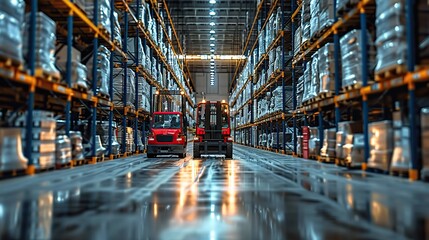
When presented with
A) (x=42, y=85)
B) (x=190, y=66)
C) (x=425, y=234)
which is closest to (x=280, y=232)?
(x=425, y=234)

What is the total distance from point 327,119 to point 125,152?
281 inches

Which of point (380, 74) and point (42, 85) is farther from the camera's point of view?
point (42, 85)

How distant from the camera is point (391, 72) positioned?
6.33m

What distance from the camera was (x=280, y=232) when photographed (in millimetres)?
3047

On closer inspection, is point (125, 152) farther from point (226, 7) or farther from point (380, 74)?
point (226, 7)

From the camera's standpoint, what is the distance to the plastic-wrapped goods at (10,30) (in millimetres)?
5801

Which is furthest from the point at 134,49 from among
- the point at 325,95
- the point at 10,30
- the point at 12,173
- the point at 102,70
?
the point at 12,173

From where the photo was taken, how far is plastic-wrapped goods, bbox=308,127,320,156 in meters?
10.7

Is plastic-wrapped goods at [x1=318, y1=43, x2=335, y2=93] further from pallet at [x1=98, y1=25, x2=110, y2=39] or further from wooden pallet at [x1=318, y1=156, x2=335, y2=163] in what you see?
pallet at [x1=98, y1=25, x2=110, y2=39]

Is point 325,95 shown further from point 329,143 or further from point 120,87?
point 120,87

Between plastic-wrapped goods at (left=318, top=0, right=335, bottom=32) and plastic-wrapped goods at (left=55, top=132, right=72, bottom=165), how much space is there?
6.84 meters

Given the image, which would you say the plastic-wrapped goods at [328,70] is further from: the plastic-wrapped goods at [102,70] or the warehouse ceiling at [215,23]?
the warehouse ceiling at [215,23]

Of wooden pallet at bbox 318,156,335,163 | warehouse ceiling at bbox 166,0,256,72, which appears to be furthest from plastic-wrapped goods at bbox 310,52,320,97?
warehouse ceiling at bbox 166,0,256,72

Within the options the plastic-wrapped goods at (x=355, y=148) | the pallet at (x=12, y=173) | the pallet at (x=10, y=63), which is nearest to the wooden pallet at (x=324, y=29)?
the plastic-wrapped goods at (x=355, y=148)
